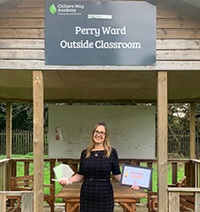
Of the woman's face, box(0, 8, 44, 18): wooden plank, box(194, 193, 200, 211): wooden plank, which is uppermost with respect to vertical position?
box(0, 8, 44, 18): wooden plank

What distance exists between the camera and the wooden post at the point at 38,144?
130 inches

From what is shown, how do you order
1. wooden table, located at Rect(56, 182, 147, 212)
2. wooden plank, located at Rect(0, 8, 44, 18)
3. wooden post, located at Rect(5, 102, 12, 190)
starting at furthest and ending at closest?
wooden post, located at Rect(5, 102, 12, 190)
wooden table, located at Rect(56, 182, 147, 212)
wooden plank, located at Rect(0, 8, 44, 18)

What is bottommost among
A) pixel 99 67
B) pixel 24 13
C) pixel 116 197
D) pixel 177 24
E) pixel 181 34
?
pixel 116 197

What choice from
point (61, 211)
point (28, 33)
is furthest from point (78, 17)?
point (61, 211)

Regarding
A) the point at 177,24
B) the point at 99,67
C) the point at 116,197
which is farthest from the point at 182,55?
the point at 116,197

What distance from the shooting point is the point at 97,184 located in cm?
305

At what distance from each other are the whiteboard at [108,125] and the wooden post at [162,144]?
293 centimetres

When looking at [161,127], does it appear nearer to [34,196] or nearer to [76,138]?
[34,196]

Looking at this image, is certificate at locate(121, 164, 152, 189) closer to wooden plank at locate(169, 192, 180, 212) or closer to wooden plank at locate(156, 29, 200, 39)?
wooden plank at locate(169, 192, 180, 212)

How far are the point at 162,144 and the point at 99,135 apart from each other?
756mm

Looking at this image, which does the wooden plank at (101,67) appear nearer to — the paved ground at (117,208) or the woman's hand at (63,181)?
the woman's hand at (63,181)

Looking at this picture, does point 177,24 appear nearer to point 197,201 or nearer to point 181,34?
point 181,34

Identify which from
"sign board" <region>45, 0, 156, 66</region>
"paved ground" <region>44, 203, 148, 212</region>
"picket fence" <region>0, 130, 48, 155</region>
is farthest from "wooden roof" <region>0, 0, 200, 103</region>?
"picket fence" <region>0, 130, 48, 155</region>

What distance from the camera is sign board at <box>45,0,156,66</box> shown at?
3307mm
